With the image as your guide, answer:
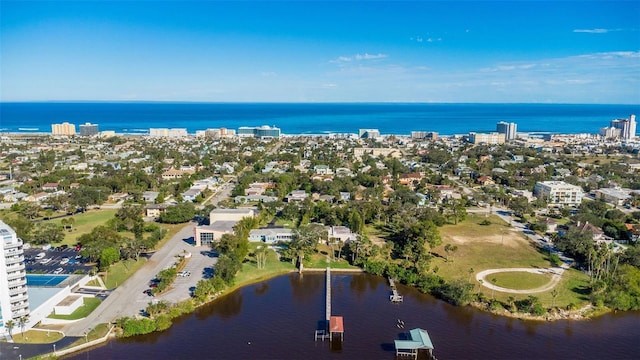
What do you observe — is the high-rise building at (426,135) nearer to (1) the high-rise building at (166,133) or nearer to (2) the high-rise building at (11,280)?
(1) the high-rise building at (166,133)

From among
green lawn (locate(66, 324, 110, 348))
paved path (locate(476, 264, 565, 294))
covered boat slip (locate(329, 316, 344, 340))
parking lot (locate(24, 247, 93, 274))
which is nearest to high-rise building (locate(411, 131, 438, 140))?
paved path (locate(476, 264, 565, 294))

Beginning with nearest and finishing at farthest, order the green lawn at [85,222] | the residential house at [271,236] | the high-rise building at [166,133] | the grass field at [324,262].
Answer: the grass field at [324,262] → the residential house at [271,236] → the green lawn at [85,222] → the high-rise building at [166,133]

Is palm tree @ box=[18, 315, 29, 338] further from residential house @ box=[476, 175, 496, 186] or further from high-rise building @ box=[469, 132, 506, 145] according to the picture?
high-rise building @ box=[469, 132, 506, 145]

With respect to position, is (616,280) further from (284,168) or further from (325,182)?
(284,168)

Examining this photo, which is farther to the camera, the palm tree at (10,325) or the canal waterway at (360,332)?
the canal waterway at (360,332)

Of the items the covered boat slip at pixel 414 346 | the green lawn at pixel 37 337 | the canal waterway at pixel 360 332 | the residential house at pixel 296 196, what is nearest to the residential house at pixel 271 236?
the canal waterway at pixel 360 332

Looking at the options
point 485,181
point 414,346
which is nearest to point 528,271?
point 414,346
